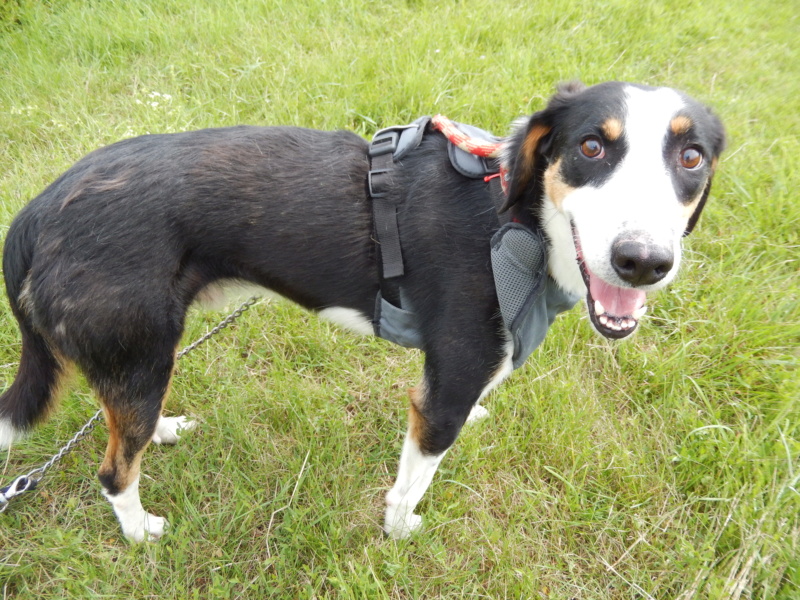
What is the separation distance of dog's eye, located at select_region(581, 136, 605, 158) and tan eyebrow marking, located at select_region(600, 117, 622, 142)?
3cm

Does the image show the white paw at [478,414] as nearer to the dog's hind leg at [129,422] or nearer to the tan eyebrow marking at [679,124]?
the dog's hind leg at [129,422]

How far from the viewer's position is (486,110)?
3727mm

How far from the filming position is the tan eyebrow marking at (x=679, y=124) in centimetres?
158

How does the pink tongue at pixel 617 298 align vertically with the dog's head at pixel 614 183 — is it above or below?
below

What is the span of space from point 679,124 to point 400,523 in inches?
66.1

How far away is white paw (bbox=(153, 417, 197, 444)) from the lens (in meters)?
2.39

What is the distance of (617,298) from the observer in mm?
1628

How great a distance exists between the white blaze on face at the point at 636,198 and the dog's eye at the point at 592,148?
0.24ft

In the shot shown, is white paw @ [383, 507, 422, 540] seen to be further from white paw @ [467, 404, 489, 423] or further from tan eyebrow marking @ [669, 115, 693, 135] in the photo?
tan eyebrow marking @ [669, 115, 693, 135]

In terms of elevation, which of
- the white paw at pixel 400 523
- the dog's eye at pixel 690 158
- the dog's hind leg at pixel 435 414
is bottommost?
the white paw at pixel 400 523

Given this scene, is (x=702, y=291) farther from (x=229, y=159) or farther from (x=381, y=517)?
(x=229, y=159)

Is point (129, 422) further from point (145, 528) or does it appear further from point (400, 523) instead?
point (400, 523)

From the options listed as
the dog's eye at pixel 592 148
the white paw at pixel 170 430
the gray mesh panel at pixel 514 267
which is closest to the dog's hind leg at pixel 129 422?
the white paw at pixel 170 430

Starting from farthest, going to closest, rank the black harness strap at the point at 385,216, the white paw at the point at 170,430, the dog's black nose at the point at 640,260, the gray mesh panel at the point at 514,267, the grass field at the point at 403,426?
the white paw at the point at 170,430 → the grass field at the point at 403,426 → the black harness strap at the point at 385,216 → the gray mesh panel at the point at 514,267 → the dog's black nose at the point at 640,260
